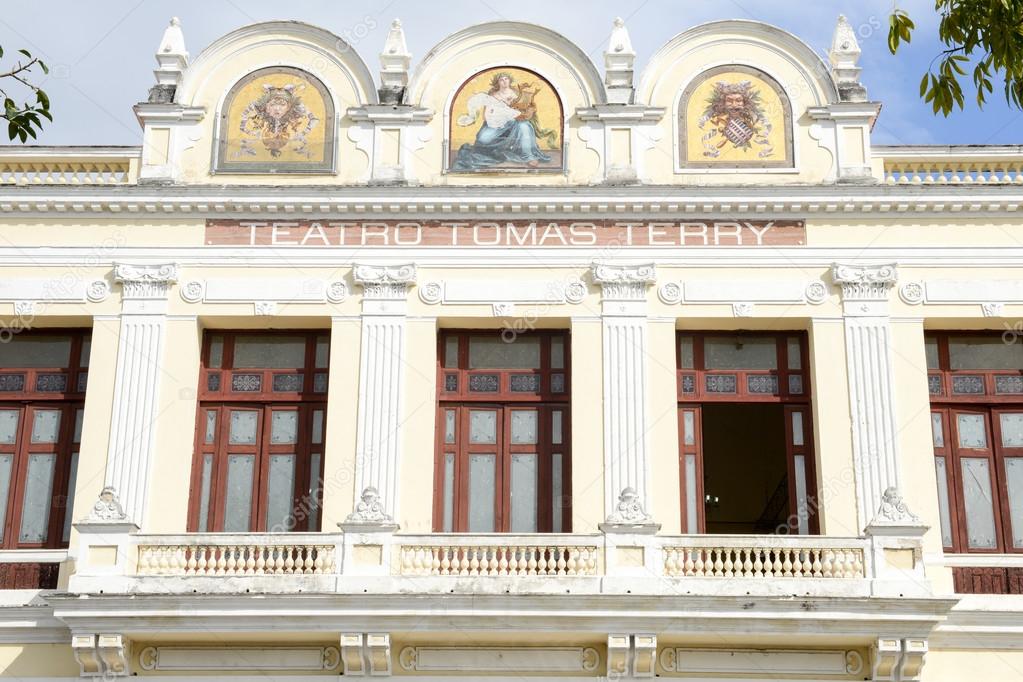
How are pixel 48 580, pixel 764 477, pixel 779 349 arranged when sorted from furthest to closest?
pixel 764 477
pixel 779 349
pixel 48 580

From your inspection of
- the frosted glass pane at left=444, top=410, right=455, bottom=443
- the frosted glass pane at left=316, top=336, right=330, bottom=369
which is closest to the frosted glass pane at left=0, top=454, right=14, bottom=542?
the frosted glass pane at left=316, top=336, right=330, bottom=369

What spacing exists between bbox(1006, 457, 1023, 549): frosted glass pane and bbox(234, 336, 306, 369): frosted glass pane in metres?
9.23

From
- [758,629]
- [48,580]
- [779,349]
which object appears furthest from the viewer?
[779,349]

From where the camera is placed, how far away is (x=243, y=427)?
1978 cm

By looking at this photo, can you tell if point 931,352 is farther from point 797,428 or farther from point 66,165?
point 66,165

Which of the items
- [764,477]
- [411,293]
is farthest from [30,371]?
[764,477]

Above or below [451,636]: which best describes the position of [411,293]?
above

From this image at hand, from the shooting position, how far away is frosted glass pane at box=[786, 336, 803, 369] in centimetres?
1992

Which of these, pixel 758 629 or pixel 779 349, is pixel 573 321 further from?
pixel 758 629

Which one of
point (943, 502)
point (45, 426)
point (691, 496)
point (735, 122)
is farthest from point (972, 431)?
point (45, 426)

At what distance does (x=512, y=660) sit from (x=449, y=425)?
11.1 ft

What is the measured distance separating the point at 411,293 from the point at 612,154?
3.29 m

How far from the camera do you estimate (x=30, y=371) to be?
792 inches

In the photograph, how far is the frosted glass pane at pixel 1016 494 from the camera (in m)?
19.1
